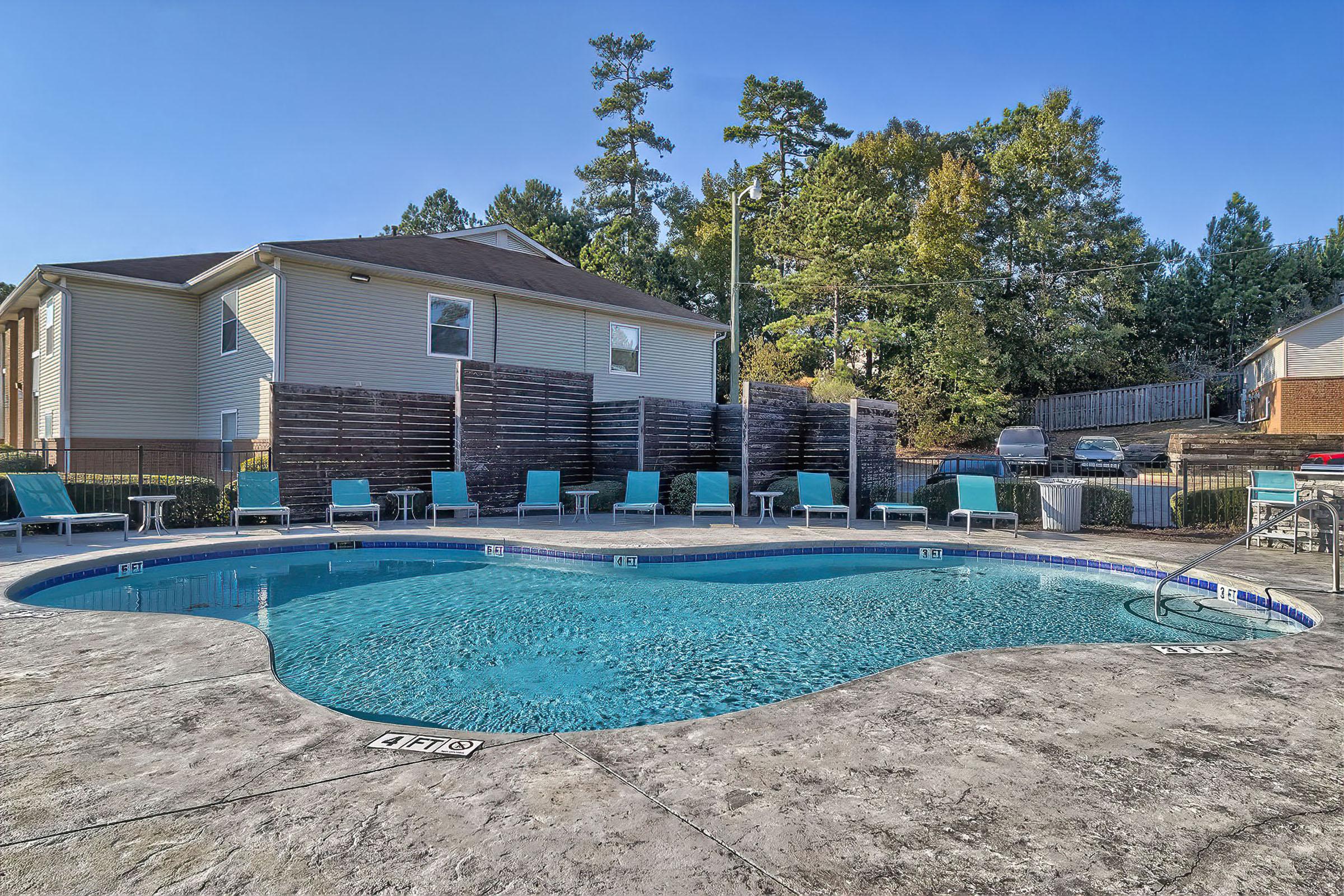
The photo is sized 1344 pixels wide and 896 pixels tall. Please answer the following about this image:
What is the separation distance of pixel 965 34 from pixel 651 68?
26.0 m

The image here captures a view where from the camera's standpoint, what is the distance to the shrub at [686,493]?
44.0 ft

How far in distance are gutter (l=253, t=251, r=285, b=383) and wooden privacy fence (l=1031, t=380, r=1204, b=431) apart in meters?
26.7

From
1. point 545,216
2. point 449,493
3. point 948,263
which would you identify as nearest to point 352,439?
point 449,493

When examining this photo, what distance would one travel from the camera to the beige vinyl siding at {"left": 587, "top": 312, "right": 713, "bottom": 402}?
1816 cm

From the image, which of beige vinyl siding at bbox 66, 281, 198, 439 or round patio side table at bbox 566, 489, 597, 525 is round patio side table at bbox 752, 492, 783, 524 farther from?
beige vinyl siding at bbox 66, 281, 198, 439

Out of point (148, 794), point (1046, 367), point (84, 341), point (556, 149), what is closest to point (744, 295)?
point (556, 149)

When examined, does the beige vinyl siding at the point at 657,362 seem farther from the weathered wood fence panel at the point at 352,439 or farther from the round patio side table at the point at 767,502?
the weathered wood fence panel at the point at 352,439

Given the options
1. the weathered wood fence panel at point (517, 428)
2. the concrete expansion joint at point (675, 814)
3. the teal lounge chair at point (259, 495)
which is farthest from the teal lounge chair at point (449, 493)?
the concrete expansion joint at point (675, 814)

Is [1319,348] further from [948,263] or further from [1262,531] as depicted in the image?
[1262,531]

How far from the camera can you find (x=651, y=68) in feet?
122

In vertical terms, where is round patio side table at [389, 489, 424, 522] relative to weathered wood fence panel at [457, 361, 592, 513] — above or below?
below

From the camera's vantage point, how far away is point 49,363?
1655 centimetres

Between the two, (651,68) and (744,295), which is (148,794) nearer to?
(744,295)

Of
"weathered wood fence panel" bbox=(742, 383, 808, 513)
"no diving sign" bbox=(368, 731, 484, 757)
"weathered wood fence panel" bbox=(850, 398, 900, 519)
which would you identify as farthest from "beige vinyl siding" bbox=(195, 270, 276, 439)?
"no diving sign" bbox=(368, 731, 484, 757)
